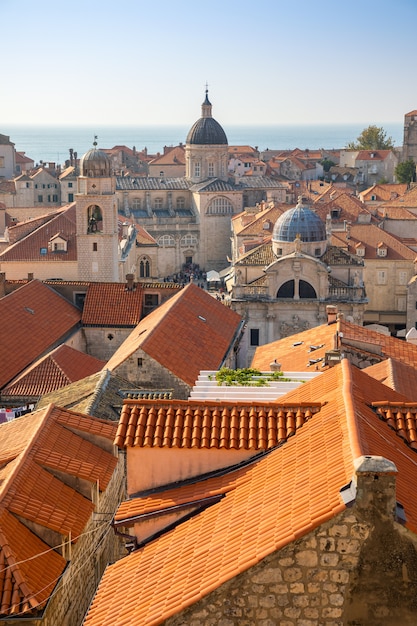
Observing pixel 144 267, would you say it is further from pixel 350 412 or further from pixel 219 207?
pixel 350 412

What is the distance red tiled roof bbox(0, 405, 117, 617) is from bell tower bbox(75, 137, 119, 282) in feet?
80.7

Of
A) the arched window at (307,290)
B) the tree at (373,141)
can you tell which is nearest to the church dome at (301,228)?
the arched window at (307,290)

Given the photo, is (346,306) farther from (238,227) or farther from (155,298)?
(238,227)

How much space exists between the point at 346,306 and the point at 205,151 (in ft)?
142

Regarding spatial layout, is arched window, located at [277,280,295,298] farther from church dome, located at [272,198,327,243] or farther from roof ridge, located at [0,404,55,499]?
roof ridge, located at [0,404,55,499]

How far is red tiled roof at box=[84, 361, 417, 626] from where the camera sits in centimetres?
971

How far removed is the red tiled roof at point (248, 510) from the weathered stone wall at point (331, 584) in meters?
0.13

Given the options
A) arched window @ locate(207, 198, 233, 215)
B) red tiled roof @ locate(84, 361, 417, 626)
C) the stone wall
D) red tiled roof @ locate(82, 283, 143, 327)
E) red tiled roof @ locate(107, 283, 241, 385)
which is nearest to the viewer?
the stone wall

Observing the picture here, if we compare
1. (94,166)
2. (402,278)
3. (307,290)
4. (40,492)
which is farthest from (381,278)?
(40,492)

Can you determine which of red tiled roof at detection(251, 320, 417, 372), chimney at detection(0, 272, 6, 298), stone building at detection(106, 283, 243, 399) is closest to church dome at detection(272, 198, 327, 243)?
stone building at detection(106, 283, 243, 399)

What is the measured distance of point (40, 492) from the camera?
16.2m

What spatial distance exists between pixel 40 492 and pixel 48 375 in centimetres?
1311

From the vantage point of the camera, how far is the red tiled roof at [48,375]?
94.0ft

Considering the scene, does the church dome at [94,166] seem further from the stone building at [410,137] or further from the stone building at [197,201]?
the stone building at [410,137]
